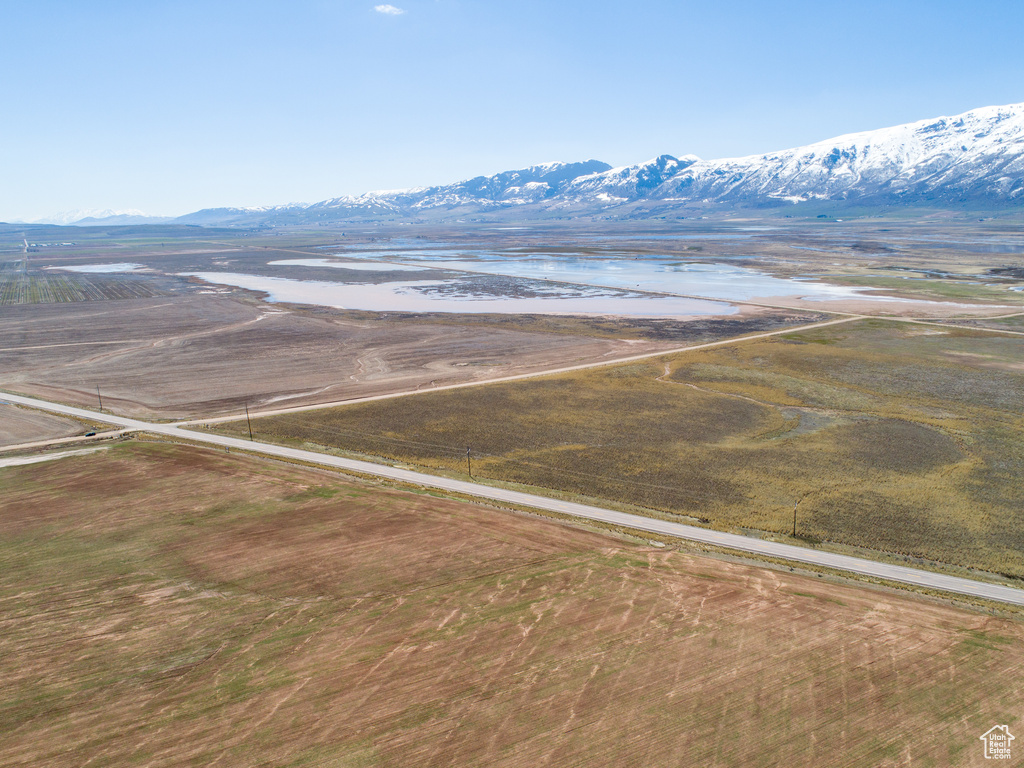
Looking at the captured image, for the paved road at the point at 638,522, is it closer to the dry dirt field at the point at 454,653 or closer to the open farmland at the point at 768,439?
the open farmland at the point at 768,439

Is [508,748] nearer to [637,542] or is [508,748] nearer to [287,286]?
[637,542]

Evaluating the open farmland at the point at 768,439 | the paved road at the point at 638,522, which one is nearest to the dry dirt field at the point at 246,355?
→ the paved road at the point at 638,522

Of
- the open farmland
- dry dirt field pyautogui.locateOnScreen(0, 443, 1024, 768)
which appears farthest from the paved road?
dry dirt field pyautogui.locateOnScreen(0, 443, 1024, 768)

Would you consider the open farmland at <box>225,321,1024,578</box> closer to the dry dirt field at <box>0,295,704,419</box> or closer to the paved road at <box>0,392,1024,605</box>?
the paved road at <box>0,392,1024,605</box>

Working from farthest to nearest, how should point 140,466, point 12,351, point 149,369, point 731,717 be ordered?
point 12,351
point 149,369
point 140,466
point 731,717

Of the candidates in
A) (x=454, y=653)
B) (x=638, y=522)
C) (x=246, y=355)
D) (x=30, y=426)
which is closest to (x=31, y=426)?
(x=30, y=426)

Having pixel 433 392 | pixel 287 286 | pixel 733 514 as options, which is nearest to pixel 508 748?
pixel 733 514

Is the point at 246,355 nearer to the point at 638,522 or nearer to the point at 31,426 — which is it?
the point at 31,426
